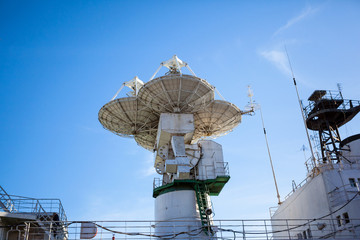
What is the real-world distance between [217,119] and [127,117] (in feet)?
26.4

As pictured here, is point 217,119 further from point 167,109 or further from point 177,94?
point 177,94

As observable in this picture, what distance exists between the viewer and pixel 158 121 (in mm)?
34688

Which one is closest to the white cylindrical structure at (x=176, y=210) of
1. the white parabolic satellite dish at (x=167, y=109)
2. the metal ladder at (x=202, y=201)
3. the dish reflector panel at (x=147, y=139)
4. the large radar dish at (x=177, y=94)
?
the metal ladder at (x=202, y=201)

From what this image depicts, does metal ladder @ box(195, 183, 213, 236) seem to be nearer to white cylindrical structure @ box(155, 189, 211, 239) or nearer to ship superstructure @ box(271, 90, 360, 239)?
white cylindrical structure @ box(155, 189, 211, 239)

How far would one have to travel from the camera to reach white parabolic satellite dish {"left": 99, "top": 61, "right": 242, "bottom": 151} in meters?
30.2

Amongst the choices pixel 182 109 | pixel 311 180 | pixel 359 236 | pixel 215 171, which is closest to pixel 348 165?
pixel 311 180

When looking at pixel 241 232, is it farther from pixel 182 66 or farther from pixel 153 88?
pixel 182 66

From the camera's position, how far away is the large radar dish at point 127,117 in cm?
3244

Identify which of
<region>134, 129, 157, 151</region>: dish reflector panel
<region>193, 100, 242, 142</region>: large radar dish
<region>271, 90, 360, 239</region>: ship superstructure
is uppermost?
<region>193, 100, 242, 142</region>: large radar dish

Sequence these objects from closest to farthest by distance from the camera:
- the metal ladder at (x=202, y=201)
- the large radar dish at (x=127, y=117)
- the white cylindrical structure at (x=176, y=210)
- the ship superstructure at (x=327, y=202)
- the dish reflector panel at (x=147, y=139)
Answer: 1. the ship superstructure at (x=327, y=202)
2. the metal ladder at (x=202, y=201)
3. the white cylindrical structure at (x=176, y=210)
4. the large radar dish at (x=127, y=117)
5. the dish reflector panel at (x=147, y=139)

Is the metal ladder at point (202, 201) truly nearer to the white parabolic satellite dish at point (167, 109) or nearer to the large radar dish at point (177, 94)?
the white parabolic satellite dish at point (167, 109)

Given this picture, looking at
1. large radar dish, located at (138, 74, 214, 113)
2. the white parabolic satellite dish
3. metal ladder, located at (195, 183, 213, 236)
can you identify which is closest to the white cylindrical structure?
metal ladder, located at (195, 183, 213, 236)

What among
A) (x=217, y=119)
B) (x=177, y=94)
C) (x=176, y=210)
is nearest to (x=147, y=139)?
(x=217, y=119)

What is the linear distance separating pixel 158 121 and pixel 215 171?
672 cm
